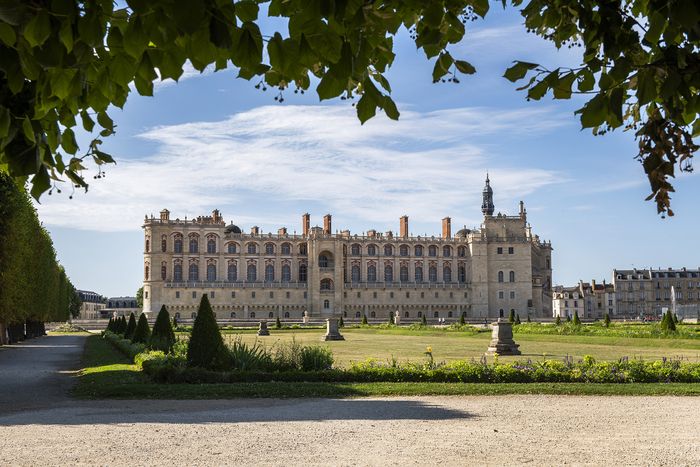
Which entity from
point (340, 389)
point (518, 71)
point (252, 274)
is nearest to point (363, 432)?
point (340, 389)

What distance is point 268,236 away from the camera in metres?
84.7

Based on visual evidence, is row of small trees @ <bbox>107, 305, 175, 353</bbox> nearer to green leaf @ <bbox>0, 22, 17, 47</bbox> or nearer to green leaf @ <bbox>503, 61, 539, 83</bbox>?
green leaf @ <bbox>0, 22, 17, 47</bbox>

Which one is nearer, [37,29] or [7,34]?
[37,29]

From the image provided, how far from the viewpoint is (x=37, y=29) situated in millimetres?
2611

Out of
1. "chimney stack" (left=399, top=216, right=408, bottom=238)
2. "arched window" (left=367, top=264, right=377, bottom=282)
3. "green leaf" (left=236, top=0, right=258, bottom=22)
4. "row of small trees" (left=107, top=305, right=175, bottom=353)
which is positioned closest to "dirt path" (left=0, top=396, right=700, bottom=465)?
"green leaf" (left=236, top=0, right=258, bottom=22)

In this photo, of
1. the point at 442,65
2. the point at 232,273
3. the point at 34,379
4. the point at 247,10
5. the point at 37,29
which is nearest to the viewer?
the point at 37,29

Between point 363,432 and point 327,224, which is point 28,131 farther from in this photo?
point 327,224

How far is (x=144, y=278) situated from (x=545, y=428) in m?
75.3

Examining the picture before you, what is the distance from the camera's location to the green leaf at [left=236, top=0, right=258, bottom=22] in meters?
2.99

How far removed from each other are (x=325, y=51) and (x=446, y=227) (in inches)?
3546

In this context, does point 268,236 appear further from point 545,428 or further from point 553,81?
point 553,81

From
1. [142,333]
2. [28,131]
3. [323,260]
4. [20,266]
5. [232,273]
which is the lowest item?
[142,333]

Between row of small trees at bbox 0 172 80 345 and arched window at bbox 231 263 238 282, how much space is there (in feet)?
120

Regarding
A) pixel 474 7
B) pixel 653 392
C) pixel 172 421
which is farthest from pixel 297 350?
pixel 474 7
